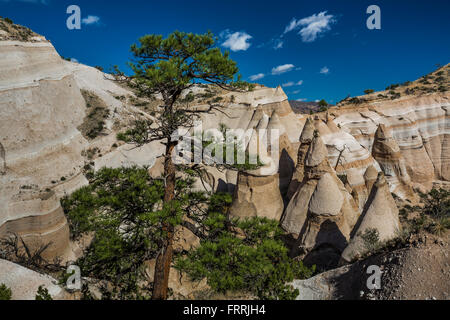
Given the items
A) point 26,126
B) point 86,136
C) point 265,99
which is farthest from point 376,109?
point 26,126

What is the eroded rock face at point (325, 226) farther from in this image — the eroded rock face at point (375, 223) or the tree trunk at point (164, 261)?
the tree trunk at point (164, 261)

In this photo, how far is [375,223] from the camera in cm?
787

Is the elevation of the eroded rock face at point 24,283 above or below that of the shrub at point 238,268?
below

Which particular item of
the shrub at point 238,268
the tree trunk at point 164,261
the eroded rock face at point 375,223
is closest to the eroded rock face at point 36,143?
the tree trunk at point 164,261

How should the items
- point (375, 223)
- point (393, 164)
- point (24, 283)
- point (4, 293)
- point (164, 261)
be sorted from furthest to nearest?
point (393, 164) < point (375, 223) < point (24, 283) < point (164, 261) < point (4, 293)

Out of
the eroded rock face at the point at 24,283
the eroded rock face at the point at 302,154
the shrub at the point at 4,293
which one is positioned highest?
the eroded rock face at the point at 302,154

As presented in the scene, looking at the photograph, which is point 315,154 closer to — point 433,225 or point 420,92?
point 433,225

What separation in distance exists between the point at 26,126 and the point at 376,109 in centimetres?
3035

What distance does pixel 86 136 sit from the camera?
24.0 m

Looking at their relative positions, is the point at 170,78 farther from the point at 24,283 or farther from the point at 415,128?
the point at 415,128

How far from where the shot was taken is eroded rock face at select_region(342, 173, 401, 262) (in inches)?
295

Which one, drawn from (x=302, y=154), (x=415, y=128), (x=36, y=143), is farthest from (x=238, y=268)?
(x=415, y=128)

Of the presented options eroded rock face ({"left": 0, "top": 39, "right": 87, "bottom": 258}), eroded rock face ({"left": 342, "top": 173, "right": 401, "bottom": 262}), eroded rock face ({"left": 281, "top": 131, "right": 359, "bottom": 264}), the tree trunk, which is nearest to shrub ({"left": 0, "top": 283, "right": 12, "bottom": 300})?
the tree trunk

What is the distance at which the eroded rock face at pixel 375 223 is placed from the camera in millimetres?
7496
